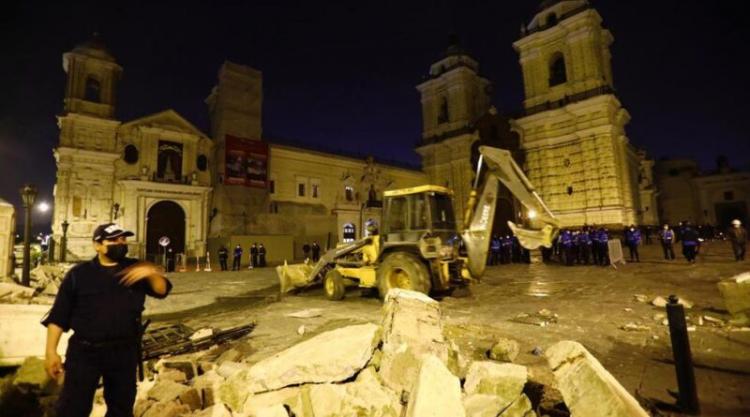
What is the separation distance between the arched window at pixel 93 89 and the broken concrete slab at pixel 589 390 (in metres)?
30.2

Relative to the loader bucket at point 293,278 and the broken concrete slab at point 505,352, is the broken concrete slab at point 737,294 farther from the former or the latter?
the loader bucket at point 293,278

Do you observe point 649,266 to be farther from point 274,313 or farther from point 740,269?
point 274,313

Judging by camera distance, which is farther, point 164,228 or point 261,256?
point 164,228

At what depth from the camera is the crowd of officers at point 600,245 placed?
12464 millimetres

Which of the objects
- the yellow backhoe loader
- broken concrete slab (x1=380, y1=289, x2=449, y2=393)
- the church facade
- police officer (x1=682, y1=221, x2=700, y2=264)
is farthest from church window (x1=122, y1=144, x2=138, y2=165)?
police officer (x1=682, y1=221, x2=700, y2=264)

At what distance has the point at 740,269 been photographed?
1070 centimetres

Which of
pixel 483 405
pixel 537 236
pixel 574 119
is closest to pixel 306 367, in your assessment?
pixel 483 405

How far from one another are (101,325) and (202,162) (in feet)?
87.3

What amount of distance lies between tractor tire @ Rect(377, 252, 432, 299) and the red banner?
68.3 feet

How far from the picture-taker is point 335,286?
9.09 m

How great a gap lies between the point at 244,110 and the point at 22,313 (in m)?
26.4

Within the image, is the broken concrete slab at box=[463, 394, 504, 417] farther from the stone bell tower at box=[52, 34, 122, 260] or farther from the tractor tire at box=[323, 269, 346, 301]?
the stone bell tower at box=[52, 34, 122, 260]

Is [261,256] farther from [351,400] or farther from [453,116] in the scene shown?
[453,116]

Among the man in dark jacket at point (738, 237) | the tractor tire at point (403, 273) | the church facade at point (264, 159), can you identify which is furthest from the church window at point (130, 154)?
the man in dark jacket at point (738, 237)
